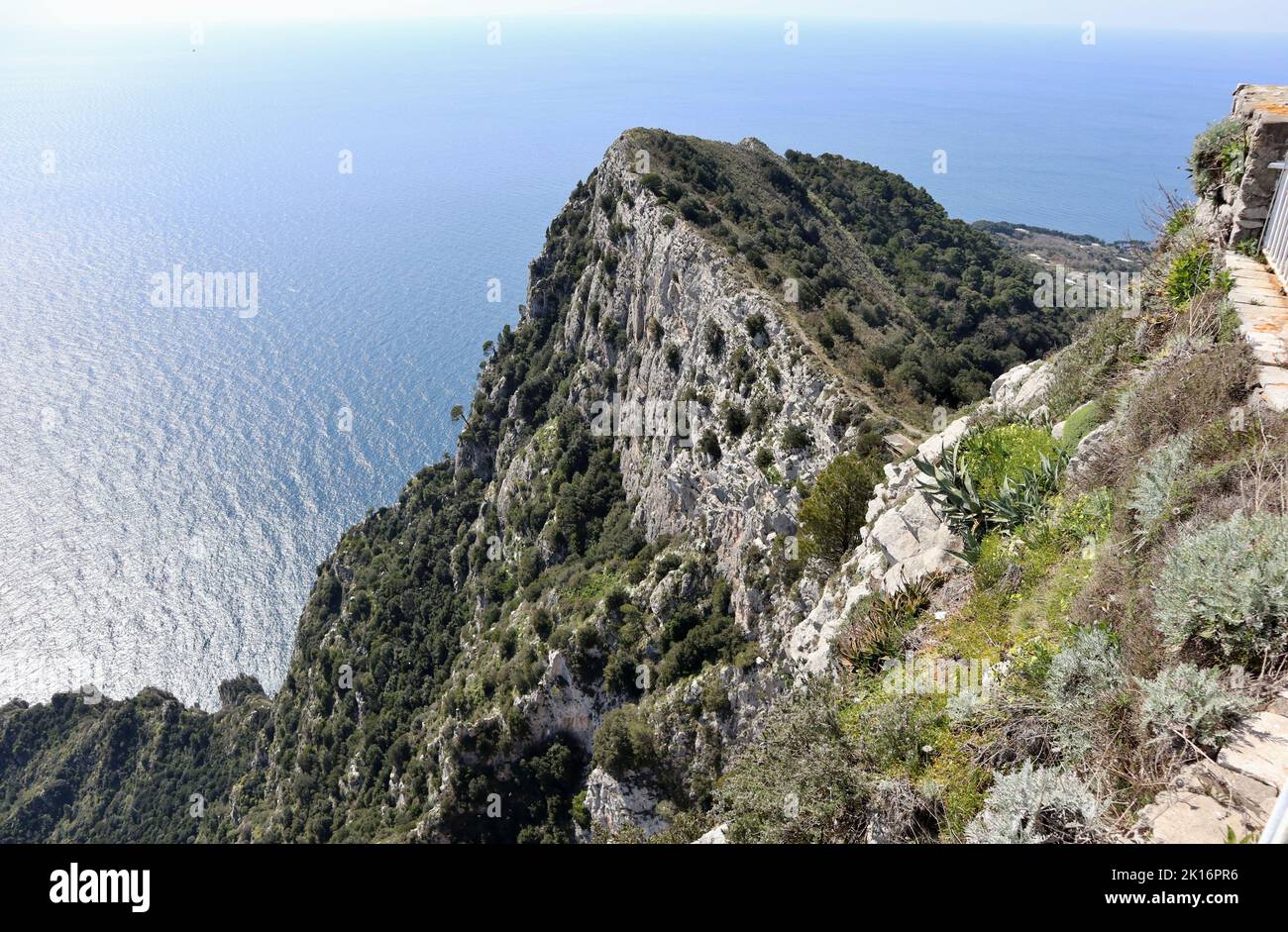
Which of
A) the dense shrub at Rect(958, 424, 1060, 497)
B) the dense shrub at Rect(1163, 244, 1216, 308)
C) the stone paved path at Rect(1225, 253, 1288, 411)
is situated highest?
the dense shrub at Rect(1163, 244, 1216, 308)

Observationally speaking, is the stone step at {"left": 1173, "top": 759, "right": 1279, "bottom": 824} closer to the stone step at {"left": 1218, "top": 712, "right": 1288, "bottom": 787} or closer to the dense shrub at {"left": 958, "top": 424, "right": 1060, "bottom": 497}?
the stone step at {"left": 1218, "top": 712, "right": 1288, "bottom": 787}

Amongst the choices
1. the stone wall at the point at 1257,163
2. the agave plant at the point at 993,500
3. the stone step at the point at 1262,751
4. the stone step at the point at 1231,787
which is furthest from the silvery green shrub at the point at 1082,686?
the stone wall at the point at 1257,163

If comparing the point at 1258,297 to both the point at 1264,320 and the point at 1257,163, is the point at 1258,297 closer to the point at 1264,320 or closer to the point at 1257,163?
the point at 1264,320

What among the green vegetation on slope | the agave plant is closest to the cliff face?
the green vegetation on slope

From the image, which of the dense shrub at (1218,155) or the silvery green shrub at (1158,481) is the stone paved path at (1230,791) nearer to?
the silvery green shrub at (1158,481)
